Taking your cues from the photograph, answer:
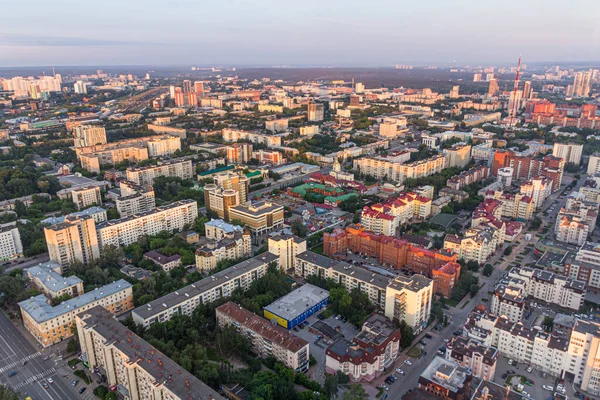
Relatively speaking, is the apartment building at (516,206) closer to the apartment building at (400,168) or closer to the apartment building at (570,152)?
the apartment building at (400,168)

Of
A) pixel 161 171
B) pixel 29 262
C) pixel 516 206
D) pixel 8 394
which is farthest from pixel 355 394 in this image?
pixel 161 171

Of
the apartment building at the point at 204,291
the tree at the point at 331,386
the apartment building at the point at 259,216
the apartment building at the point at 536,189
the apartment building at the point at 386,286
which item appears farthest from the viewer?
the apartment building at the point at 536,189

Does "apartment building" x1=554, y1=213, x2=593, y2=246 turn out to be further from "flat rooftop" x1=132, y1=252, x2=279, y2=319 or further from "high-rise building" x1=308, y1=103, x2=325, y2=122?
"high-rise building" x1=308, y1=103, x2=325, y2=122

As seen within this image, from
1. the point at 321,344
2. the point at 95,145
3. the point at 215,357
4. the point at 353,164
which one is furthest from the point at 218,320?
the point at 95,145

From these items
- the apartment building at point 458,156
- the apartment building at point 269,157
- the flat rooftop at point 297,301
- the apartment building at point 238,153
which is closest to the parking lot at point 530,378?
the flat rooftop at point 297,301

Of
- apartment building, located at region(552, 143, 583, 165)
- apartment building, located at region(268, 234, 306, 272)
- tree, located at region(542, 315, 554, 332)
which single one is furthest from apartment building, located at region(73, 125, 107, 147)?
apartment building, located at region(552, 143, 583, 165)

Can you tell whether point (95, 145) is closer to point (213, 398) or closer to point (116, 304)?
point (116, 304)
